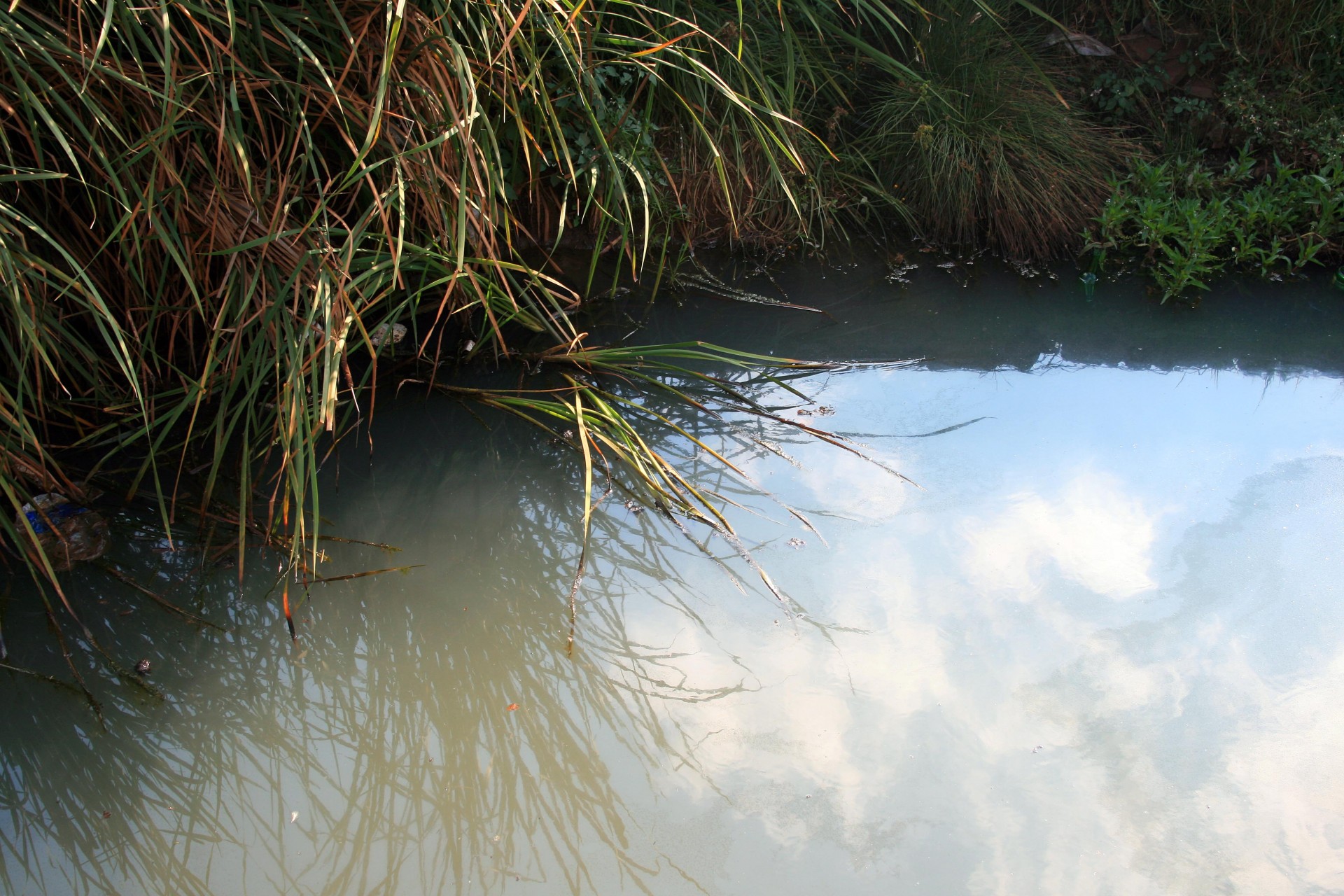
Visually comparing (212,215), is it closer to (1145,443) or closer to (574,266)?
(574,266)

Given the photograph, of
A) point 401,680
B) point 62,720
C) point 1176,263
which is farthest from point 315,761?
point 1176,263

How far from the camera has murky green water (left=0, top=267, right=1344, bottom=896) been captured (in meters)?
1.20

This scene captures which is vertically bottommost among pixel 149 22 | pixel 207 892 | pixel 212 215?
pixel 207 892

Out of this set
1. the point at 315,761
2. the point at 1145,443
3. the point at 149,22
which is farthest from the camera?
the point at 1145,443

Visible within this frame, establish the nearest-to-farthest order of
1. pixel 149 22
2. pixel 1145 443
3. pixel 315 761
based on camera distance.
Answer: pixel 315 761, pixel 149 22, pixel 1145 443

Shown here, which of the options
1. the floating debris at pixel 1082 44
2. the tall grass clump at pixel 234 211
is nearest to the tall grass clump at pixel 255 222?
the tall grass clump at pixel 234 211

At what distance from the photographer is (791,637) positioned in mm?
1468

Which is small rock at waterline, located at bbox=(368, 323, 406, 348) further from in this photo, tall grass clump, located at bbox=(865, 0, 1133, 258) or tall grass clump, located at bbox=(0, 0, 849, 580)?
tall grass clump, located at bbox=(865, 0, 1133, 258)

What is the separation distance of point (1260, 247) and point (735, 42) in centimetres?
137

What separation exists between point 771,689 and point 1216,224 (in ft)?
5.71

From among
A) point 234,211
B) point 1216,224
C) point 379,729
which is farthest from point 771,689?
point 1216,224

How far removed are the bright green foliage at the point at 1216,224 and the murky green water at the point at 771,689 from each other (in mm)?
568

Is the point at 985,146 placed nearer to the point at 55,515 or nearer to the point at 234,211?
the point at 234,211

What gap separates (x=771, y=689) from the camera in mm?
1395
